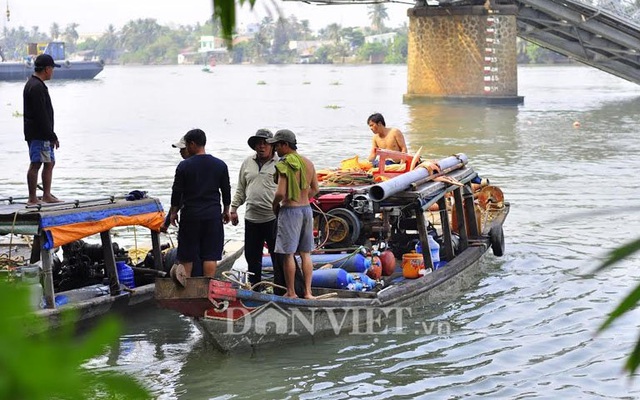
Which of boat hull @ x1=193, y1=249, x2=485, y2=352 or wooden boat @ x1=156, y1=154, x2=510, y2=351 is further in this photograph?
boat hull @ x1=193, y1=249, x2=485, y2=352

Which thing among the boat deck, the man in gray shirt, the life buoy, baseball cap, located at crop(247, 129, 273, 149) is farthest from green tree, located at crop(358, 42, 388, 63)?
baseball cap, located at crop(247, 129, 273, 149)

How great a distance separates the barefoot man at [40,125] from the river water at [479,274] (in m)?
1.66

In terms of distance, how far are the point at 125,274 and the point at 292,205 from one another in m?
2.19

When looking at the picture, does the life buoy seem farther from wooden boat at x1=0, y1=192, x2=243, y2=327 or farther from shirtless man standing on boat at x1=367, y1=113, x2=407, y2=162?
wooden boat at x1=0, y1=192, x2=243, y2=327

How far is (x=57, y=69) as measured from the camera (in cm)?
9488

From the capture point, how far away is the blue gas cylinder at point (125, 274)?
34.0 ft

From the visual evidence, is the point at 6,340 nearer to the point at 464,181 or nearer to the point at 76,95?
the point at 464,181

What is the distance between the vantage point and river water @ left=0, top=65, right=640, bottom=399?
343 inches

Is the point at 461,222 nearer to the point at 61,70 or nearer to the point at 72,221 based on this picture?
the point at 72,221

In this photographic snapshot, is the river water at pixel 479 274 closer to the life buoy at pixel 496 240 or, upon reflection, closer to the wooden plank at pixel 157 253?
the life buoy at pixel 496 240

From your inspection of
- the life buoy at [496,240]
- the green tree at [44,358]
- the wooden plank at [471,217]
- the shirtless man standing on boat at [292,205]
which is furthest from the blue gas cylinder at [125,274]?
the green tree at [44,358]

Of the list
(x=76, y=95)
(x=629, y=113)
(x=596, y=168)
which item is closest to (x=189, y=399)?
(x=596, y=168)

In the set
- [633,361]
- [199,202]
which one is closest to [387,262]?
[199,202]

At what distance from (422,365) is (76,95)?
211 feet
